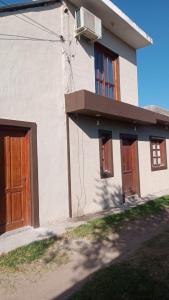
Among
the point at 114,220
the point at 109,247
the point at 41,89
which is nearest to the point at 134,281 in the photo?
the point at 109,247

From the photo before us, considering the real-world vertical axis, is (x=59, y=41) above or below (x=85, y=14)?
below

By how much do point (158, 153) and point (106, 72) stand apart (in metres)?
5.14

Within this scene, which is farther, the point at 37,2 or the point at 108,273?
the point at 37,2

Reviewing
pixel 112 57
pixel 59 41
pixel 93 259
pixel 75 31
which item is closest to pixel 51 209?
pixel 93 259

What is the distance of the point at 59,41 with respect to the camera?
7.64m

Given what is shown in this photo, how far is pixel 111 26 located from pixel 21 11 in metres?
3.86

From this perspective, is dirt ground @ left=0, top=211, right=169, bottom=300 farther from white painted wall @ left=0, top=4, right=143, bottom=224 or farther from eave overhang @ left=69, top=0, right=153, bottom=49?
eave overhang @ left=69, top=0, right=153, bottom=49

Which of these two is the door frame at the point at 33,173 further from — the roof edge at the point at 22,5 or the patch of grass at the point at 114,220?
the roof edge at the point at 22,5

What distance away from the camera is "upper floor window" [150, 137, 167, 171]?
41.0ft

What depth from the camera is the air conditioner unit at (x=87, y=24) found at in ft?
25.9

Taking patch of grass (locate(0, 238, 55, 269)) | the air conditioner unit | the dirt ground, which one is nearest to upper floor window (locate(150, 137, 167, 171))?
the air conditioner unit

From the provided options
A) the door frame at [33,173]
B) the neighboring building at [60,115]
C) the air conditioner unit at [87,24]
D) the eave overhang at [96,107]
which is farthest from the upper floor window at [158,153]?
the door frame at [33,173]

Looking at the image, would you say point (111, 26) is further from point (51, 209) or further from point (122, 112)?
point (51, 209)

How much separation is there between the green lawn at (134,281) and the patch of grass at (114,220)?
58.2 inches
